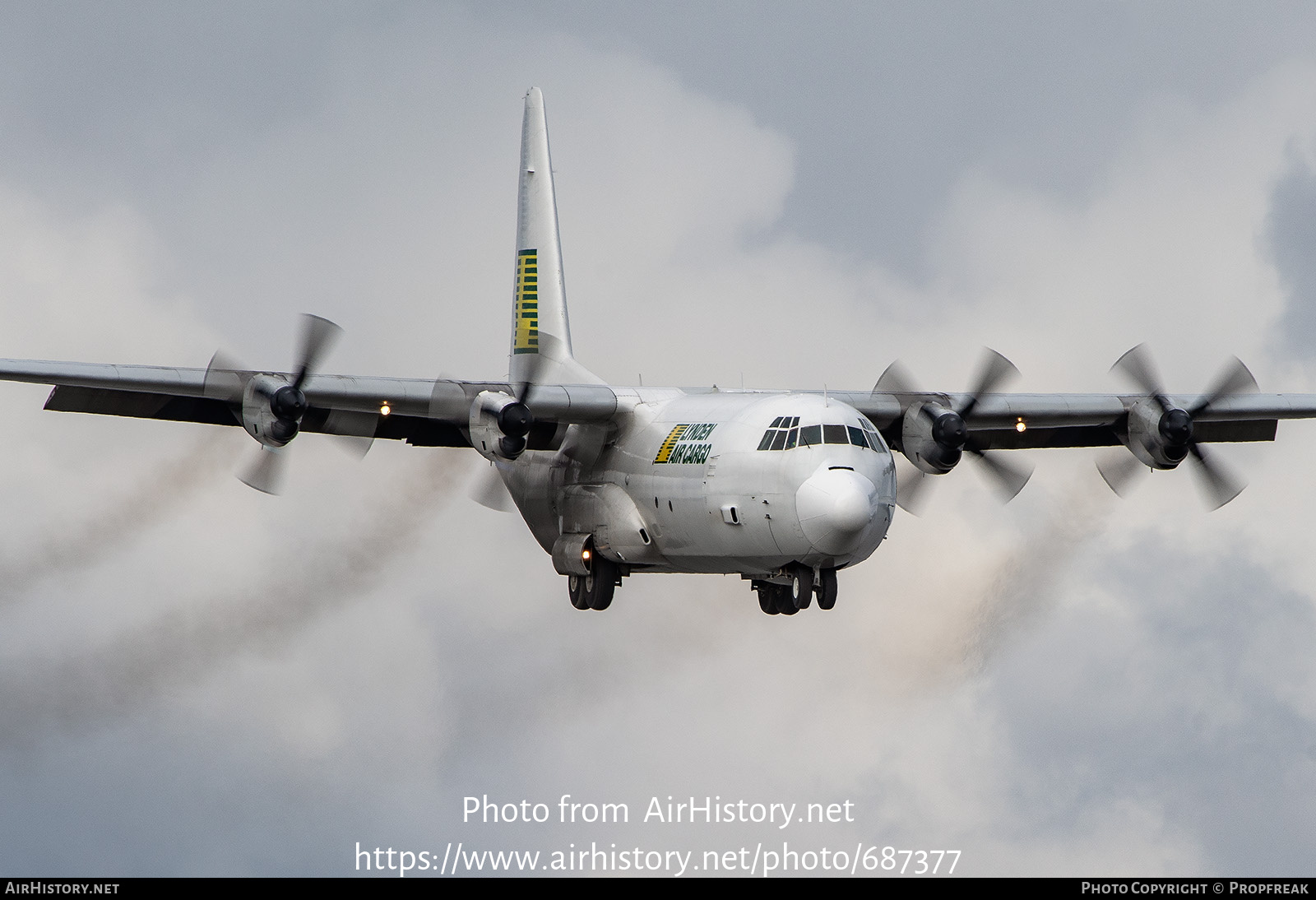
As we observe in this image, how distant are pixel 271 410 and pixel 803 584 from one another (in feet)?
24.9

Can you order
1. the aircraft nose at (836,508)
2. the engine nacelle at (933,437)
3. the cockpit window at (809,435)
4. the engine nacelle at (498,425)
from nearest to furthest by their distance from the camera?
the aircraft nose at (836,508)
the cockpit window at (809,435)
the engine nacelle at (498,425)
the engine nacelle at (933,437)

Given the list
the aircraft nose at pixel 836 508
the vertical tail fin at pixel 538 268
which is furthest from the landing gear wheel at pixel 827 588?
the vertical tail fin at pixel 538 268

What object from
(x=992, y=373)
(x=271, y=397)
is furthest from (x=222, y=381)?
(x=992, y=373)

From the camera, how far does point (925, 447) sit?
88.2 ft

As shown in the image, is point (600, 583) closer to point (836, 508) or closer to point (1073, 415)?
point (836, 508)

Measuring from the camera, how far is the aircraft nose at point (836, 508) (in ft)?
72.1

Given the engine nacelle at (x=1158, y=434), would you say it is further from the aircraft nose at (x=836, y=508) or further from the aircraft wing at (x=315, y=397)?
the aircraft wing at (x=315, y=397)

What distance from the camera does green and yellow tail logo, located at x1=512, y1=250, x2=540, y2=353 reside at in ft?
106

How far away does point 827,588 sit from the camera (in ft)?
79.2

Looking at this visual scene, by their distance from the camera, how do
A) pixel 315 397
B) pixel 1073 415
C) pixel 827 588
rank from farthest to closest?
pixel 1073 415
pixel 315 397
pixel 827 588

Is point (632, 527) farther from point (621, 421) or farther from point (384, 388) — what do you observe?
point (384, 388)

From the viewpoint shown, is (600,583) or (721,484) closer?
(721,484)

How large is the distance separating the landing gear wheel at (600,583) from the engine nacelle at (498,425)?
2970 mm

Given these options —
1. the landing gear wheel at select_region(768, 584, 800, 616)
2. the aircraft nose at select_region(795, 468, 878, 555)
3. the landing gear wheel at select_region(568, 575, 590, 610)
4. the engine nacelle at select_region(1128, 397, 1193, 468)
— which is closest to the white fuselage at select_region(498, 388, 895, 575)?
the aircraft nose at select_region(795, 468, 878, 555)
